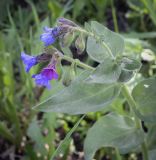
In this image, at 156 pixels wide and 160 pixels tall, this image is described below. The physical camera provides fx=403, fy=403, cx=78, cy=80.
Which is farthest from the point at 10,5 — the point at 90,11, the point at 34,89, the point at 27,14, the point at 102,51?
the point at 102,51

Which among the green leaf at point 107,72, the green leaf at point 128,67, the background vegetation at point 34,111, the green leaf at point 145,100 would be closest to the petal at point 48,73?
the green leaf at point 107,72

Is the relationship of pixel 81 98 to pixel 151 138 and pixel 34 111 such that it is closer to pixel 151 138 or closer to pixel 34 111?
pixel 151 138

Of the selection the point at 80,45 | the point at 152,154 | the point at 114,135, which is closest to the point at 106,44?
the point at 80,45

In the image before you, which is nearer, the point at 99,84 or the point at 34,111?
the point at 99,84

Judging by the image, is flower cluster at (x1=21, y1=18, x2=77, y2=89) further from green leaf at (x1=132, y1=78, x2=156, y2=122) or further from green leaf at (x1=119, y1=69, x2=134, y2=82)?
green leaf at (x1=132, y1=78, x2=156, y2=122)

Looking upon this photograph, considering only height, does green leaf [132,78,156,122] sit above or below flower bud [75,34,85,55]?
below

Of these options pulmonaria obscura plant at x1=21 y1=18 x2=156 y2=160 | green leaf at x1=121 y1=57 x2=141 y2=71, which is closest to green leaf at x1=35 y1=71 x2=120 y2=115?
pulmonaria obscura plant at x1=21 y1=18 x2=156 y2=160

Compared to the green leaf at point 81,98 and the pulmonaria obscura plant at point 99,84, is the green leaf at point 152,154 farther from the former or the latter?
the green leaf at point 81,98
